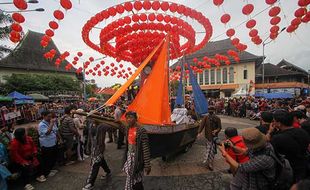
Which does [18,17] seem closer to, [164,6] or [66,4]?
[66,4]

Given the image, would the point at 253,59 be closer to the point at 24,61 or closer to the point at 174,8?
the point at 174,8

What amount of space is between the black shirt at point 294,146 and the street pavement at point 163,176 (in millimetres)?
1134

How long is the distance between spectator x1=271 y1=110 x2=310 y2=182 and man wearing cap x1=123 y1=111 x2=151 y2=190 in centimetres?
203

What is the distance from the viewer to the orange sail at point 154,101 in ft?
18.6

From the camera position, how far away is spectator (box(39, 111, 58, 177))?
5.19m

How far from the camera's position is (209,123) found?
5.76 metres

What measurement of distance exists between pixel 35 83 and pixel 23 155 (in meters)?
26.8

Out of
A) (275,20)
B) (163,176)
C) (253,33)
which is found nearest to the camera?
(163,176)

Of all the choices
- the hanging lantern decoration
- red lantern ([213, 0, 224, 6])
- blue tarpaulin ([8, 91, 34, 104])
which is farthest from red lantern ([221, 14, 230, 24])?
blue tarpaulin ([8, 91, 34, 104])

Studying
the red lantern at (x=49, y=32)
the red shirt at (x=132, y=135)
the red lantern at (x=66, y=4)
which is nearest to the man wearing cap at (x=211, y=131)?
the red shirt at (x=132, y=135)

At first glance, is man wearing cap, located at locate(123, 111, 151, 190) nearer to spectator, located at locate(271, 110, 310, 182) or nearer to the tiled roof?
spectator, located at locate(271, 110, 310, 182)

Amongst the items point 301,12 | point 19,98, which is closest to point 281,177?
point 301,12

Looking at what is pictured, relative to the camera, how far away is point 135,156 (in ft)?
11.7

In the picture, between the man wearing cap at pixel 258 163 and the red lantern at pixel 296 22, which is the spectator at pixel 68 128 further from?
the red lantern at pixel 296 22
